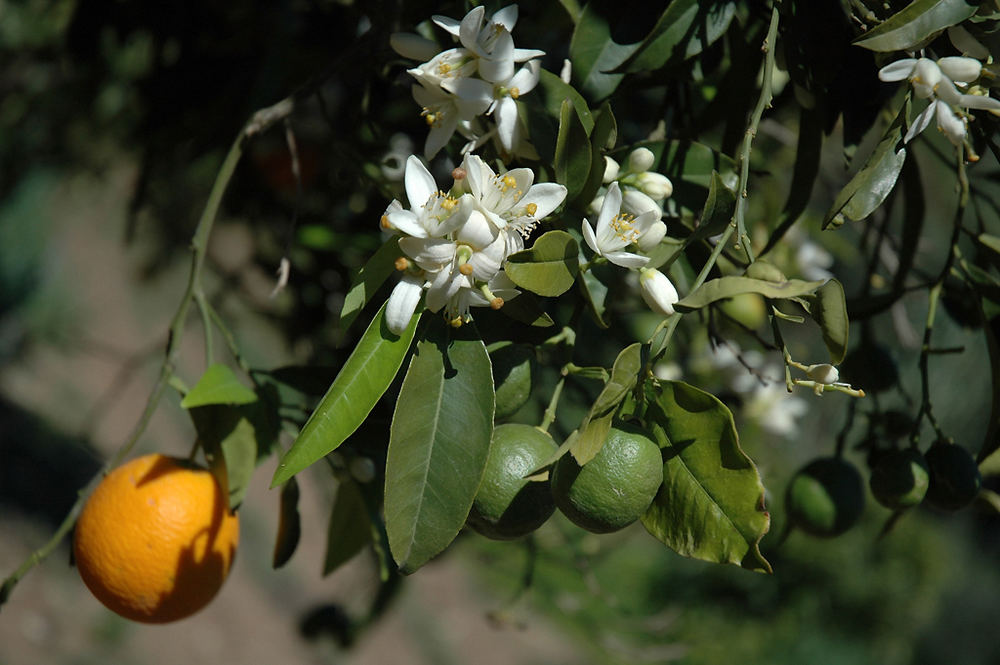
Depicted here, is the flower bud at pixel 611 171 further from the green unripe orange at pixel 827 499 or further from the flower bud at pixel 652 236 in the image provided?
the green unripe orange at pixel 827 499

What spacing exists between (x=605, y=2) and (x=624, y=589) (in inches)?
93.1

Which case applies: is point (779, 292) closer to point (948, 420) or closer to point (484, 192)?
point (484, 192)

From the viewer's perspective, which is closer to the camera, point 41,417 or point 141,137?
point 141,137

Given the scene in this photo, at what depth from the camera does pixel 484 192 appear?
470mm

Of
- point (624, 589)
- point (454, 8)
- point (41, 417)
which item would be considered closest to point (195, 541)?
point (454, 8)

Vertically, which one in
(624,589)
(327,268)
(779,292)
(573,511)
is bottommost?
(624,589)

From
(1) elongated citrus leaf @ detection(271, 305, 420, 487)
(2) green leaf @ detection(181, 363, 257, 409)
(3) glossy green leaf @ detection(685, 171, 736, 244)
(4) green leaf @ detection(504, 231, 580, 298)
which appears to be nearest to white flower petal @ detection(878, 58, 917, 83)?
(3) glossy green leaf @ detection(685, 171, 736, 244)

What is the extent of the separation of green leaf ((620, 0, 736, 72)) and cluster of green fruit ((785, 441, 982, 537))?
366 millimetres

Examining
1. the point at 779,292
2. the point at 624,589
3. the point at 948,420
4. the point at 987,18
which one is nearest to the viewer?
the point at 779,292

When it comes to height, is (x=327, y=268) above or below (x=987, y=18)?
below

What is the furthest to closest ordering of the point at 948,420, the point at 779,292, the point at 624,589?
1. the point at 624,589
2. the point at 948,420
3. the point at 779,292

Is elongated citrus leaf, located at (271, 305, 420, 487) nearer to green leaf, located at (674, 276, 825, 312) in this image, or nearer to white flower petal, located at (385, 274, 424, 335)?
white flower petal, located at (385, 274, 424, 335)

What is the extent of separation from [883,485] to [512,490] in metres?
0.33

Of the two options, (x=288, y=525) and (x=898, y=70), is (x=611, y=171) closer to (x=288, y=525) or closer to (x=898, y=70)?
(x=898, y=70)
